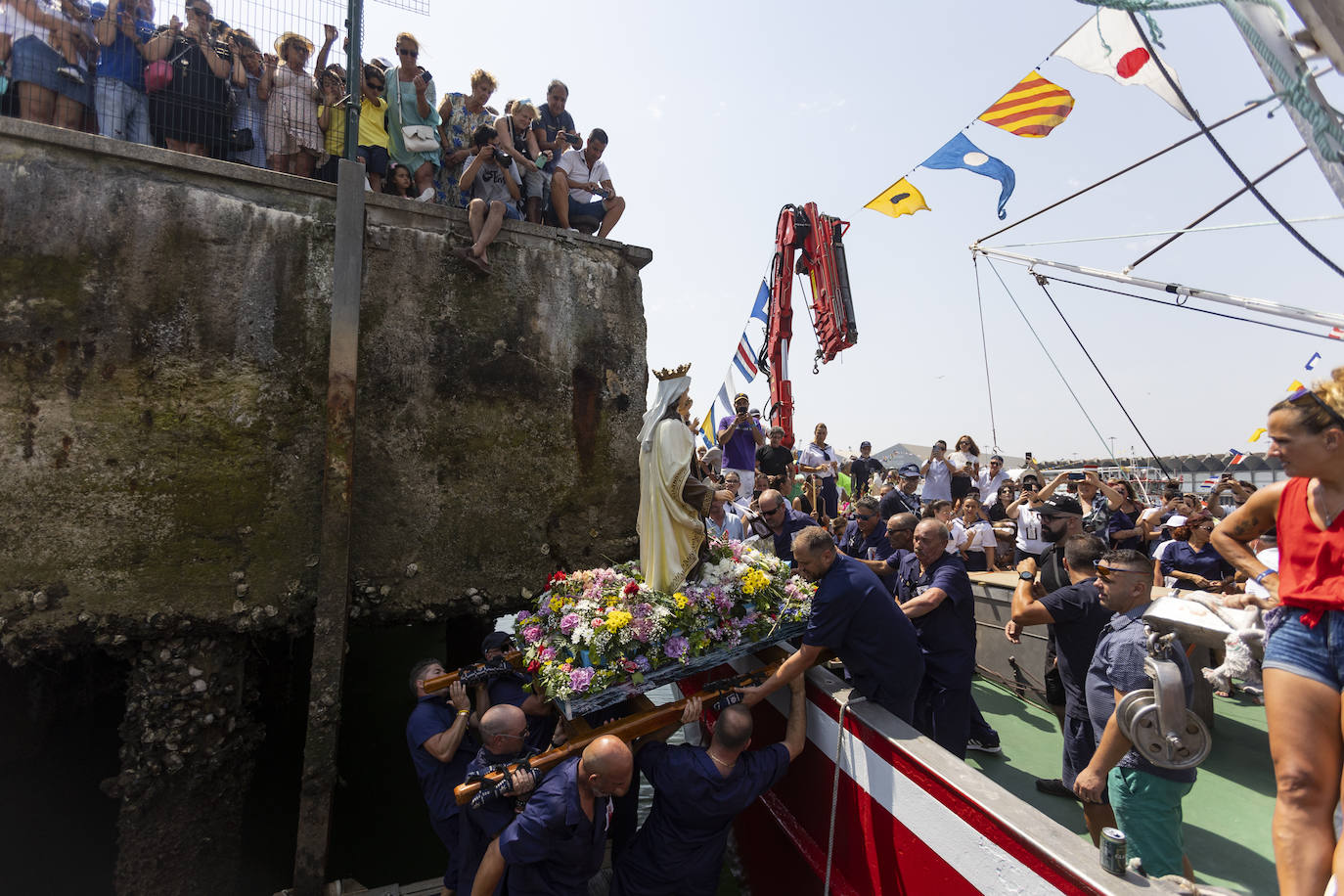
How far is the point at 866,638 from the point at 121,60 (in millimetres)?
6922

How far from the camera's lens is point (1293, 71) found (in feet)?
5.77

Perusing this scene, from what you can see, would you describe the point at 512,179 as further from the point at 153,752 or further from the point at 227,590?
the point at 153,752

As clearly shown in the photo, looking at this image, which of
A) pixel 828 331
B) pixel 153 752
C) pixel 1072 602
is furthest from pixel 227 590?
pixel 828 331

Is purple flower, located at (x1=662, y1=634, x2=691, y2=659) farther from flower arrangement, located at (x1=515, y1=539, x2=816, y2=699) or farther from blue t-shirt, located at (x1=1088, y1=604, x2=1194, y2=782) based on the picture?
blue t-shirt, located at (x1=1088, y1=604, x2=1194, y2=782)

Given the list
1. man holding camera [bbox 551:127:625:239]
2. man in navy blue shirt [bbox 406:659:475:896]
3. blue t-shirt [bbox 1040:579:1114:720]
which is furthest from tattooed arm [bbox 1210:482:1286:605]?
man holding camera [bbox 551:127:625:239]

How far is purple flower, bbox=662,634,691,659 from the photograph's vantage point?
4301 millimetres

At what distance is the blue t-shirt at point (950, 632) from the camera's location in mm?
4609

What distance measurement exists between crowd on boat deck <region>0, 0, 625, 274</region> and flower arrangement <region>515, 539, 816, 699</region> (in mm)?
3089

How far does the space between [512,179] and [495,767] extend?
17.5 ft

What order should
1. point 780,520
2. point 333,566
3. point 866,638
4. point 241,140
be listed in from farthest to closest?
point 780,520 < point 241,140 < point 333,566 < point 866,638

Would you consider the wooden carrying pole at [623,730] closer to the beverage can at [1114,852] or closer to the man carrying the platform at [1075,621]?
the man carrying the platform at [1075,621]

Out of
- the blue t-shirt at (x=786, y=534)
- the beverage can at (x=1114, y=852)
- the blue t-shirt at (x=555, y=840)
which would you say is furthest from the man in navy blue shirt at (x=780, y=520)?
the beverage can at (x=1114, y=852)

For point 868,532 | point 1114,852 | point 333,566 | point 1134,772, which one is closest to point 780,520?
point 868,532

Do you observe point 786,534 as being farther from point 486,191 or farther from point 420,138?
point 420,138
